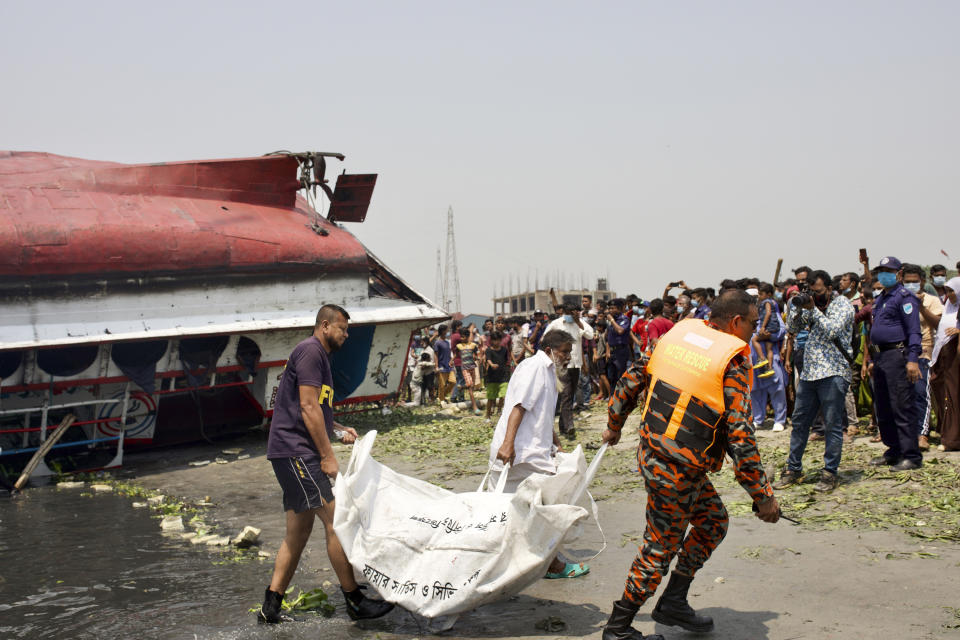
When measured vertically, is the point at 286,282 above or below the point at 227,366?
above

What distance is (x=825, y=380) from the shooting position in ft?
23.9

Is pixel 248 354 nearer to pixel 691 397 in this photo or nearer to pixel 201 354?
pixel 201 354

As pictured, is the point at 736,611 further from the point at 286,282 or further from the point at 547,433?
the point at 286,282

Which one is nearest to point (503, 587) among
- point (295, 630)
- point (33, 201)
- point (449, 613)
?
point (449, 613)

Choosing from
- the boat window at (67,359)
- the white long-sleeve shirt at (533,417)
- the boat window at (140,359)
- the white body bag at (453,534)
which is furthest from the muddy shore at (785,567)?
the boat window at (67,359)

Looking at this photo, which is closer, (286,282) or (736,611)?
(736,611)

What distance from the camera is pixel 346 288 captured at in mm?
13773

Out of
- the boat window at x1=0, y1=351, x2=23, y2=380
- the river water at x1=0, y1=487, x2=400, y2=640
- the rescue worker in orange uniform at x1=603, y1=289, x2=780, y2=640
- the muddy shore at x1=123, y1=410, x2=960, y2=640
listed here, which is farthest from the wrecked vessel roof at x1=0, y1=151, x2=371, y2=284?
the rescue worker in orange uniform at x1=603, y1=289, x2=780, y2=640

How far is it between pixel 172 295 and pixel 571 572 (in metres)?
8.20

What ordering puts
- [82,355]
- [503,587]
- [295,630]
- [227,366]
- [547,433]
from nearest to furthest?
[503,587] < [295,630] < [547,433] < [82,355] < [227,366]

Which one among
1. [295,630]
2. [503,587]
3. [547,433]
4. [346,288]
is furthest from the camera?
[346,288]

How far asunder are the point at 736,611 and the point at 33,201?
1045 centimetres

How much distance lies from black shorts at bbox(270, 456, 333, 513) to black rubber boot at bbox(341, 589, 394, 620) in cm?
62

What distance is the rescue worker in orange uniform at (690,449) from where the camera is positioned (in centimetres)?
414
